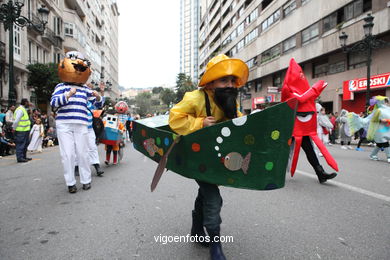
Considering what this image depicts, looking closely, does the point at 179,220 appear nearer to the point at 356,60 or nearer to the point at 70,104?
the point at 70,104

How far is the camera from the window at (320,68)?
Result: 22.4m

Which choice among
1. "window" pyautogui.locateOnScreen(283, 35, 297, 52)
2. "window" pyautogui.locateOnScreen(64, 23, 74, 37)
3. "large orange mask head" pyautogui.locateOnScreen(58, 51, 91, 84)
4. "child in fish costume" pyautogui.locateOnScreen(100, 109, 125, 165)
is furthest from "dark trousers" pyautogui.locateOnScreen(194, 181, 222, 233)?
"window" pyautogui.locateOnScreen(64, 23, 74, 37)

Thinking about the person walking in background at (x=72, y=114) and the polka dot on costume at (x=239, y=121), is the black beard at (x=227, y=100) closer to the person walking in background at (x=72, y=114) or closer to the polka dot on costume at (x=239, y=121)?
the polka dot on costume at (x=239, y=121)

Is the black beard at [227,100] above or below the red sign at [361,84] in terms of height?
below

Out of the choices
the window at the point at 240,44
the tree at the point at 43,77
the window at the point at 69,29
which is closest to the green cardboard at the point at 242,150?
the tree at the point at 43,77

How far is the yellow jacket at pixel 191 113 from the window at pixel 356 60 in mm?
19914

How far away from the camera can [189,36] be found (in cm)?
14600

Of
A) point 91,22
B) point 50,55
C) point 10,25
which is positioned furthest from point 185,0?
point 10,25

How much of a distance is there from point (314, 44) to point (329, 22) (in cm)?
193

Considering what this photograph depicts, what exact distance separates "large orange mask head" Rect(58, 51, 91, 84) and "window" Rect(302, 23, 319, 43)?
22.2m

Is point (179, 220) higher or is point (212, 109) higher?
point (212, 109)

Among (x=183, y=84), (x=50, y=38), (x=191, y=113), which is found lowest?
(x=191, y=113)

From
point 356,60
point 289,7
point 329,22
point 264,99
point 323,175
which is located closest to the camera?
point 323,175

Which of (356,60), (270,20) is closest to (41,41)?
(270,20)
